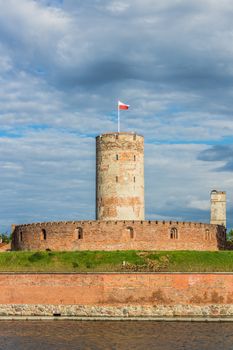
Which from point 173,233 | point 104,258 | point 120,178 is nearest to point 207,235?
point 173,233

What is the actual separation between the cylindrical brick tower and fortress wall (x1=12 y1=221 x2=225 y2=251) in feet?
12.0

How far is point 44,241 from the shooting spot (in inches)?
1852

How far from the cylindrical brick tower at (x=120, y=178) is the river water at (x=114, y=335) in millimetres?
20017

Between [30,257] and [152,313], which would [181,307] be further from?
[30,257]

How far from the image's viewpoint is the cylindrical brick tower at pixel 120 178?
163 ft

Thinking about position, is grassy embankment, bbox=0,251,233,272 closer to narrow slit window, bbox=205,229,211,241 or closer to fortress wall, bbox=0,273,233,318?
narrow slit window, bbox=205,229,211,241

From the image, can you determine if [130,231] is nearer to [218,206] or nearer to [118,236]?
[118,236]

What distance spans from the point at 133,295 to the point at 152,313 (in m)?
1.16

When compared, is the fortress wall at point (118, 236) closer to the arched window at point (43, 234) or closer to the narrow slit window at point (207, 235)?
the arched window at point (43, 234)

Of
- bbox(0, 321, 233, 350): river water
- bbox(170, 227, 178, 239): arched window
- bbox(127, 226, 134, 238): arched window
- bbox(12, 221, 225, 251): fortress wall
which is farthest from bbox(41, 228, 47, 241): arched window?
bbox(0, 321, 233, 350): river water

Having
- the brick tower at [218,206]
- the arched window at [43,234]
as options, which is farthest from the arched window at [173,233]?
the brick tower at [218,206]

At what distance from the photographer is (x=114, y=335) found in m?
26.0

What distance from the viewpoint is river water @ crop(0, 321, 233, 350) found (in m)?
23.8

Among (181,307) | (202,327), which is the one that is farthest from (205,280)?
(202,327)
